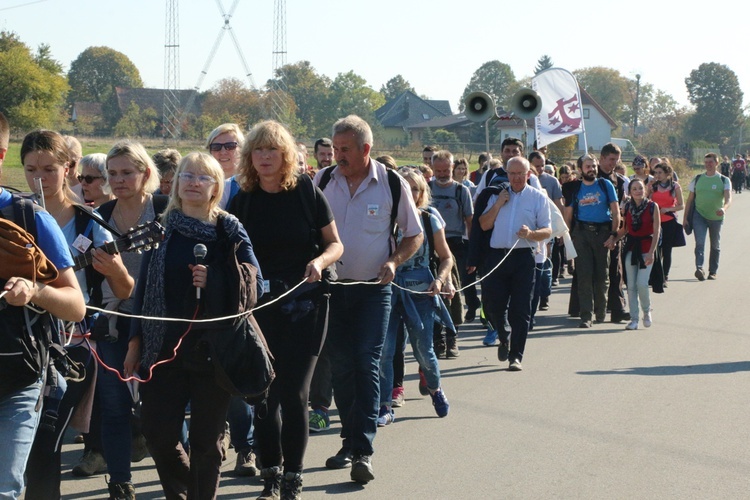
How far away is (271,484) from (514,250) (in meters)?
4.35

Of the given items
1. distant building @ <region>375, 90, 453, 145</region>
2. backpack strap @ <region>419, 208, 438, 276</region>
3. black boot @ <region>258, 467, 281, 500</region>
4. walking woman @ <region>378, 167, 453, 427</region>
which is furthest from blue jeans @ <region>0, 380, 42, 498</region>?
distant building @ <region>375, 90, 453, 145</region>

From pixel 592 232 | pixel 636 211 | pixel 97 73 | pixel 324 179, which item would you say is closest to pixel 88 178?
pixel 324 179

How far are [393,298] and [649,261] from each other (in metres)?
5.29

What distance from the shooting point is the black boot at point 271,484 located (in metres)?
5.64

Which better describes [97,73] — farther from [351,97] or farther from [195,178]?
[195,178]

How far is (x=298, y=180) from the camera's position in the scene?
5598mm

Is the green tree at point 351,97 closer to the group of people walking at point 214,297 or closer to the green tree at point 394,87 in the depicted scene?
the green tree at point 394,87

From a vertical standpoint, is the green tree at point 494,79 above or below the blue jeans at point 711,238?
above

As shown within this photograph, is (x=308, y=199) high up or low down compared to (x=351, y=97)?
down

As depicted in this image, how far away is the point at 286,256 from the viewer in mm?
5566

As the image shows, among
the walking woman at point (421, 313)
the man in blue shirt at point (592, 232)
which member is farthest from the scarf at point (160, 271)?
the man in blue shirt at point (592, 232)

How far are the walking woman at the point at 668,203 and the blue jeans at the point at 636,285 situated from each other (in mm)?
3323

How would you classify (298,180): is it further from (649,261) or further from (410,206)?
(649,261)

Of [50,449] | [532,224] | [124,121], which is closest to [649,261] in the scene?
[532,224]
